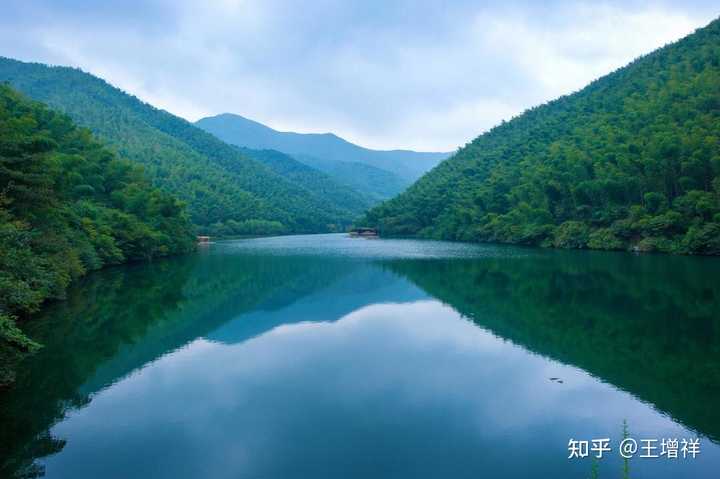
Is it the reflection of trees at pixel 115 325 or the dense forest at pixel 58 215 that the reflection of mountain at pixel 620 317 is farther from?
the dense forest at pixel 58 215

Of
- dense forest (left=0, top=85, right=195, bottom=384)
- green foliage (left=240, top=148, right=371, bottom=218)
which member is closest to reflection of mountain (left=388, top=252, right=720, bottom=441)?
dense forest (left=0, top=85, right=195, bottom=384)

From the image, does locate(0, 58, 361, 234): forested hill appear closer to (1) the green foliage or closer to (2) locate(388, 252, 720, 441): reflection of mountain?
(1) the green foliage

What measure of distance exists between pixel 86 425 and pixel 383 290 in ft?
59.1

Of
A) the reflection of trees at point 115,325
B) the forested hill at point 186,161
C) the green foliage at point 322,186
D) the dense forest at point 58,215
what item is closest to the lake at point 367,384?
the reflection of trees at point 115,325

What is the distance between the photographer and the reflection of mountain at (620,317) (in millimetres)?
11133

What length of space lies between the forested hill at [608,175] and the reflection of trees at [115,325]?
26800mm

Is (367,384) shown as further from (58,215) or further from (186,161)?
(186,161)

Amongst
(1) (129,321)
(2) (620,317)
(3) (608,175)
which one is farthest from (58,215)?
(3) (608,175)

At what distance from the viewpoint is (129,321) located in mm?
18375

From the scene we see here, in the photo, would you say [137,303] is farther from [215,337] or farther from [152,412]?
[152,412]

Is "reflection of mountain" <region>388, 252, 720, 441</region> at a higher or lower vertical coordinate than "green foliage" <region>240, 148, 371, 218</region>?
lower

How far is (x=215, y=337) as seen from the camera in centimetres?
1659

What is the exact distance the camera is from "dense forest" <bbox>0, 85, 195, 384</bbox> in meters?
13.3

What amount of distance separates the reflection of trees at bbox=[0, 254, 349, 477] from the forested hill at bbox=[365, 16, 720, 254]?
26800 mm
